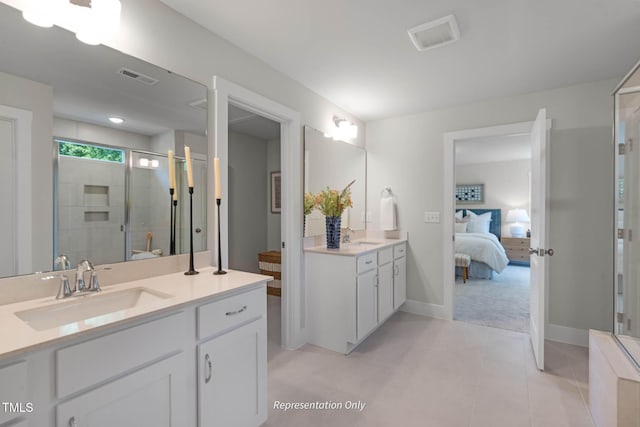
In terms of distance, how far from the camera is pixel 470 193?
7.21m

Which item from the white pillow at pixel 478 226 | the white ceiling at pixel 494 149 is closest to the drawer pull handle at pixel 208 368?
the white ceiling at pixel 494 149

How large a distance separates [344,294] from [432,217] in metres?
1.53

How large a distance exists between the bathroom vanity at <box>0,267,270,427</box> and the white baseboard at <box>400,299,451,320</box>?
2379 millimetres

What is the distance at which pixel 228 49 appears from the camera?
200 centimetres

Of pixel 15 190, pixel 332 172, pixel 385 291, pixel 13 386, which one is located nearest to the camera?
pixel 13 386

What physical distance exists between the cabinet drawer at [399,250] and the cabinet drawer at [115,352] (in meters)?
2.43

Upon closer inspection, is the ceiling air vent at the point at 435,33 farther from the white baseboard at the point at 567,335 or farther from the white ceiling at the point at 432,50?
the white baseboard at the point at 567,335

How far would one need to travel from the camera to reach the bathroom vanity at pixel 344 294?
2.46m

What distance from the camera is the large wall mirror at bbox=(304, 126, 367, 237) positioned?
2.75 metres

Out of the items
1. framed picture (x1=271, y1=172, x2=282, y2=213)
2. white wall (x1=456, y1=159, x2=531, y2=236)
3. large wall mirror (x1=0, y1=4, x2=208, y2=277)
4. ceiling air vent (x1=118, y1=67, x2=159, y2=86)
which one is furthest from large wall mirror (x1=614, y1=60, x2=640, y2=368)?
white wall (x1=456, y1=159, x2=531, y2=236)

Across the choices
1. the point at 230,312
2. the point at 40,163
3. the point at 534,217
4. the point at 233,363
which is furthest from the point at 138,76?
the point at 534,217

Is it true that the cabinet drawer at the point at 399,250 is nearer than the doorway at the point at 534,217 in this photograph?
No

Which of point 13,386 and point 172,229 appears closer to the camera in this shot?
point 13,386

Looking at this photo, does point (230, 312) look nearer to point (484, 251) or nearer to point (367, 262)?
point (367, 262)
